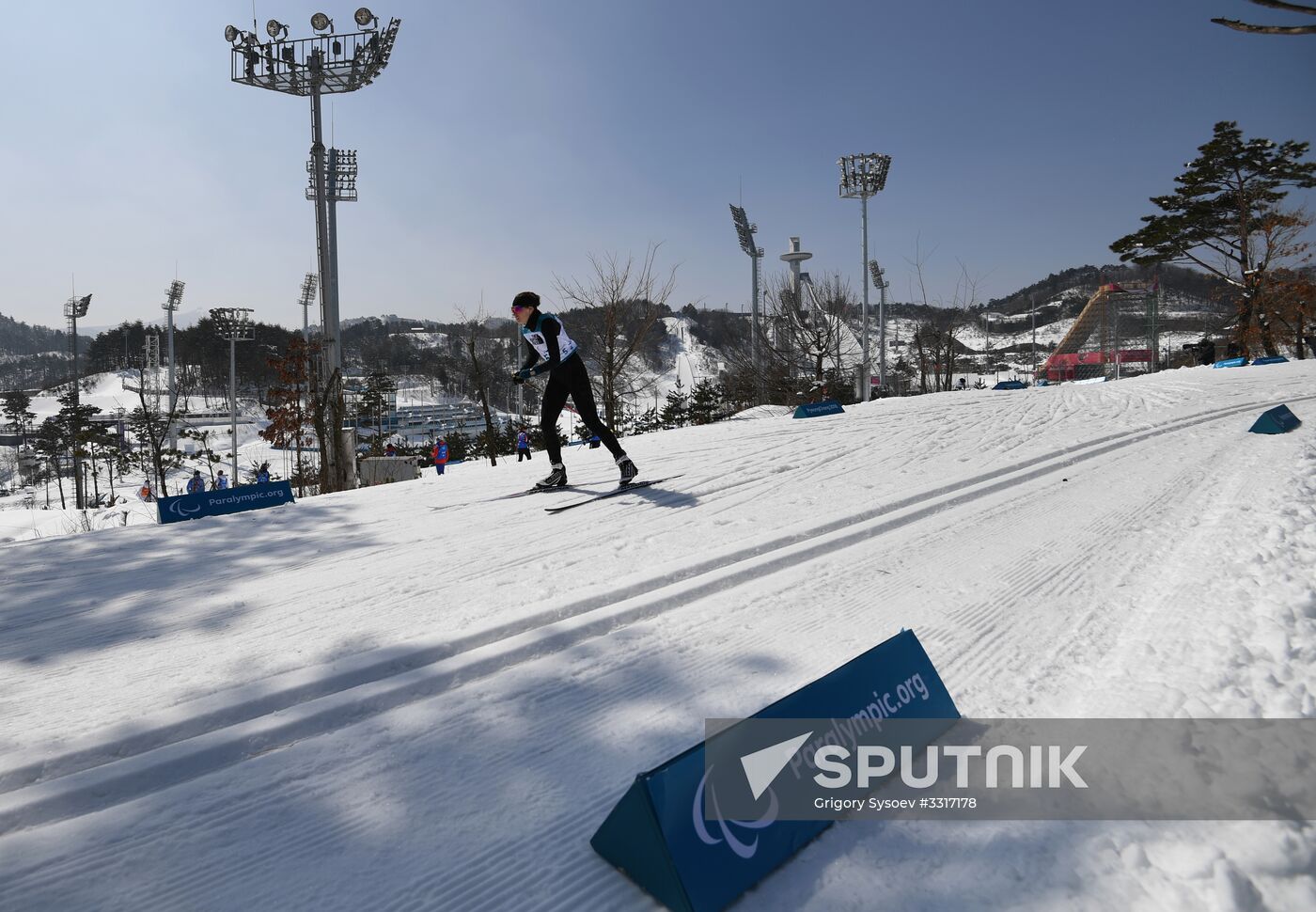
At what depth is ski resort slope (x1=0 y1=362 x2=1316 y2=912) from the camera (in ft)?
4.34

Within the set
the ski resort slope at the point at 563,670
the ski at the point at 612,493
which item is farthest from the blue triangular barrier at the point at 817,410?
the ski resort slope at the point at 563,670

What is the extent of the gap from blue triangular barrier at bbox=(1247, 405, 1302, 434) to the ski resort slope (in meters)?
3.47

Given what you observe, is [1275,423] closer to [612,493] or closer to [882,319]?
[612,493]

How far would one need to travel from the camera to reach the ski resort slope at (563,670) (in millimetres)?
1322

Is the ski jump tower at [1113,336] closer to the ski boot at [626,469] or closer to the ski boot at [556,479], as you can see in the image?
the ski boot at [626,469]

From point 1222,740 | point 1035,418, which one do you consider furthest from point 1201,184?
point 1222,740

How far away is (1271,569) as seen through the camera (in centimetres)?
290

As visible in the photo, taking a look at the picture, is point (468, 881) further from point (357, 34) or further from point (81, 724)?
point (357, 34)

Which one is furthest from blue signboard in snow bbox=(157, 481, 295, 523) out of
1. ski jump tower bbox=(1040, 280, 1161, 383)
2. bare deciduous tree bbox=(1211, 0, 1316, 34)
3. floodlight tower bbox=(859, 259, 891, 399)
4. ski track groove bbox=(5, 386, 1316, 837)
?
ski jump tower bbox=(1040, 280, 1161, 383)

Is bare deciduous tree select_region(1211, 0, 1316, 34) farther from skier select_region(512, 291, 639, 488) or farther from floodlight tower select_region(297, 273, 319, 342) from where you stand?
floodlight tower select_region(297, 273, 319, 342)

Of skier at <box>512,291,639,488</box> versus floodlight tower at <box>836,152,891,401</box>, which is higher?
floodlight tower at <box>836,152,891,401</box>

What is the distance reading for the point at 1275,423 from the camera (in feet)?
25.2

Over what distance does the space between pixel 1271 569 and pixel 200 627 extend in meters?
4.77

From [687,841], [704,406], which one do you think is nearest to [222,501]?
[687,841]
